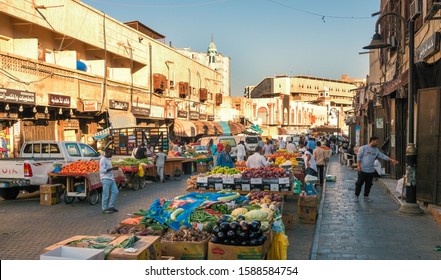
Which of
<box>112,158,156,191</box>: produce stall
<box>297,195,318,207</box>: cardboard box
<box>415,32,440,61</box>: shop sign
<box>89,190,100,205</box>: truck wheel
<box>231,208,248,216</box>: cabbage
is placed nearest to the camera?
<box>231,208,248,216</box>: cabbage

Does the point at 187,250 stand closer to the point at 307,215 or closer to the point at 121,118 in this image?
the point at 307,215

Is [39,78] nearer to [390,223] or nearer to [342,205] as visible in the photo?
[342,205]

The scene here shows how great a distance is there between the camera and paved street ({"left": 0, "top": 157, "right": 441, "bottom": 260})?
22.9 feet

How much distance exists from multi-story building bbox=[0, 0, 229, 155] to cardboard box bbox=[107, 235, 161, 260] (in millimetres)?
13629

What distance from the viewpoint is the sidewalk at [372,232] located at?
673 centimetres

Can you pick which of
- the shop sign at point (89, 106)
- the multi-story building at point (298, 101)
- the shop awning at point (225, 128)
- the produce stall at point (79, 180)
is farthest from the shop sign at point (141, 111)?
the multi-story building at point (298, 101)

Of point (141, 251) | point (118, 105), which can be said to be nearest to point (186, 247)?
point (141, 251)

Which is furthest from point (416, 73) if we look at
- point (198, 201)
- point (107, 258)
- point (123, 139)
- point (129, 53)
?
point (129, 53)

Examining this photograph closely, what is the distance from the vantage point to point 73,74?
867 inches

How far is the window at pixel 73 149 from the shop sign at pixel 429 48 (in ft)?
37.1

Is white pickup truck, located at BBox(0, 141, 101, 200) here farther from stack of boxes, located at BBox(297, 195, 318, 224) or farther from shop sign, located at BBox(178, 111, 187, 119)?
shop sign, located at BBox(178, 111, 187, 119)

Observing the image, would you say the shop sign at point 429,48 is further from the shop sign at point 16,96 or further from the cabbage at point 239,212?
the shop sign at point 16,96

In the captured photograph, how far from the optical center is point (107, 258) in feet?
14.4

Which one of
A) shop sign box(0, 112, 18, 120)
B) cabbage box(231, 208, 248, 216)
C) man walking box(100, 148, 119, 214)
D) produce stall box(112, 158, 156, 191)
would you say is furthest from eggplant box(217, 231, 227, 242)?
shop sign box(0, 112, 18, 120)
